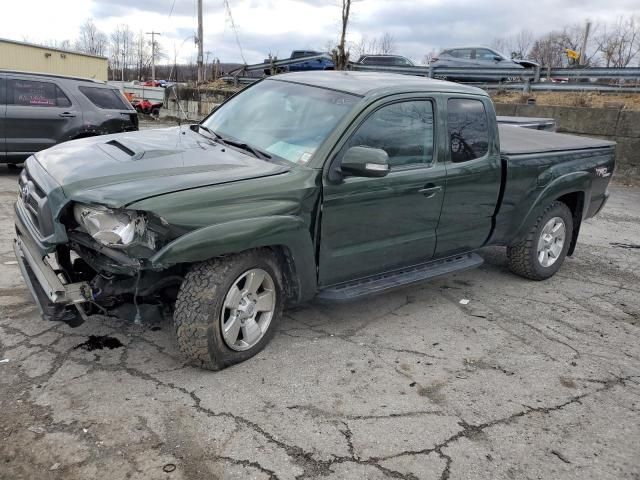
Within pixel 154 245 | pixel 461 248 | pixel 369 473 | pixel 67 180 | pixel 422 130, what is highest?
pixel 422 130

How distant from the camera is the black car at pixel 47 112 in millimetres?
8773

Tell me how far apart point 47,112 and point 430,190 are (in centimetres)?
738

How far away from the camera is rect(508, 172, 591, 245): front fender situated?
16.5ft

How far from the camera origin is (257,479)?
8.27ft

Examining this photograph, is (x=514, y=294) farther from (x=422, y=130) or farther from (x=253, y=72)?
(x=253, y=72)

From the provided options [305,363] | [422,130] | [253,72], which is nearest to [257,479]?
[305,363]

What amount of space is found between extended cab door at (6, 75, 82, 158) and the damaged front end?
20.1ft

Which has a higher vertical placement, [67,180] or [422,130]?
[422,130]

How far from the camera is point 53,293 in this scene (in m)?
3.02

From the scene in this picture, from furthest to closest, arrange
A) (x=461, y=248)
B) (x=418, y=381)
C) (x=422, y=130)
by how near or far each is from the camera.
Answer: (x=461, y=248) → (x=422, y=130) → (x=418, y=381)

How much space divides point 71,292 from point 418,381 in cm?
214

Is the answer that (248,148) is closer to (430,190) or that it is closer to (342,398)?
(430,190)

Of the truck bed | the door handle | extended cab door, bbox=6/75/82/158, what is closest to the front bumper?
the door handle

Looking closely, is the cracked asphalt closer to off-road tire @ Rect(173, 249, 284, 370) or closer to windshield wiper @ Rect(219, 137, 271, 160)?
off-road tire @ Rect(173, 249, 284, 370)
